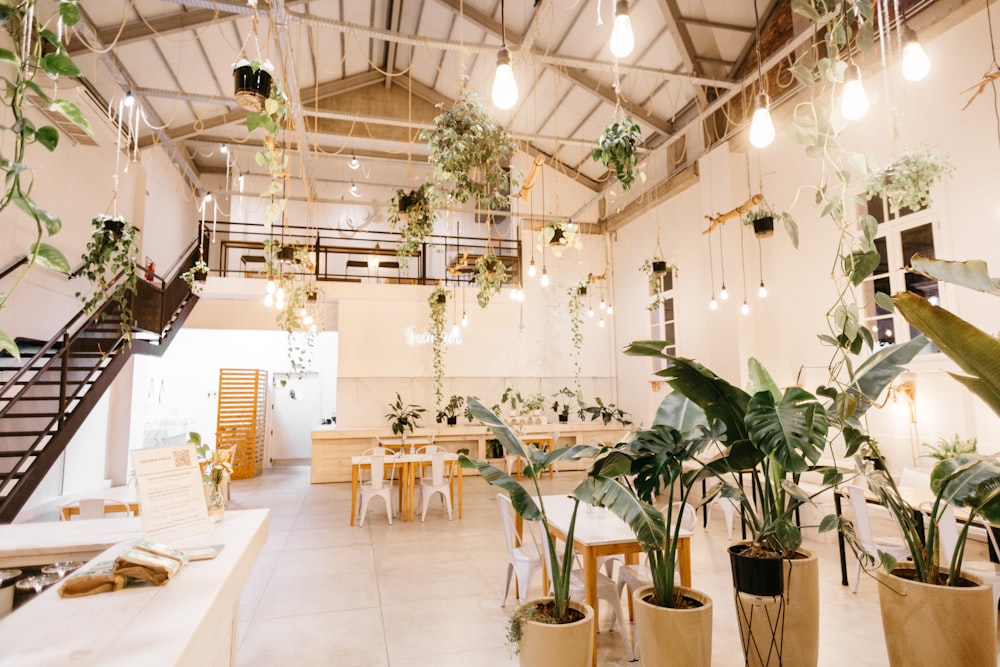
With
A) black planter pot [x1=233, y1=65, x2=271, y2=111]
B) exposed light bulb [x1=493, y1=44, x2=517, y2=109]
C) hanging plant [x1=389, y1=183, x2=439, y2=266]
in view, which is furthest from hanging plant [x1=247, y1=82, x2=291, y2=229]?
hanging plant [x1=389, y1=183, x2=439, y2=266]

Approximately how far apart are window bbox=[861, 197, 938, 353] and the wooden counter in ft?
15.9

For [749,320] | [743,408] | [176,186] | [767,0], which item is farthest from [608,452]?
[176,186]

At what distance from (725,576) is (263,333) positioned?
1156 centimetres

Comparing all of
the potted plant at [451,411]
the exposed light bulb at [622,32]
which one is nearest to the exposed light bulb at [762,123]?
the exposed light bulb at [622,32]

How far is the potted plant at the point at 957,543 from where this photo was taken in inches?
77.9

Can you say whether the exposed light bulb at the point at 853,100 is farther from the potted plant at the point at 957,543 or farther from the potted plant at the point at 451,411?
the potted plant at the point at 451,411

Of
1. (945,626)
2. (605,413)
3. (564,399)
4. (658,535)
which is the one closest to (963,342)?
(945,626)

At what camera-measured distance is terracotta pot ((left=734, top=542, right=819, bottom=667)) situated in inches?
101

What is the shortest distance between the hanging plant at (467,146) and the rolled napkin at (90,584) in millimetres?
2737

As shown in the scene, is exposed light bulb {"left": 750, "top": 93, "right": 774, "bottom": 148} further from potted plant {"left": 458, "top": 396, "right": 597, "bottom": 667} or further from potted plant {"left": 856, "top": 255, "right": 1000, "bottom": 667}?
potted plant {"left": 458, "top": 396, "right": 597, "bottom": 667}

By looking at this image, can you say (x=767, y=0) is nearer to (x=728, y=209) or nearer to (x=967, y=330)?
(x=728, y=209)

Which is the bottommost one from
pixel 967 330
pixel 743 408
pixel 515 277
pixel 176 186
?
pixel 743 408

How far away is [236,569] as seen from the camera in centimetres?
191

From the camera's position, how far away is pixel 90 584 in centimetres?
162
